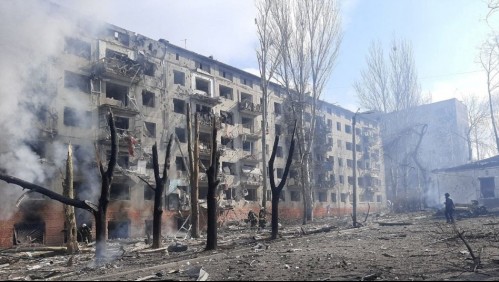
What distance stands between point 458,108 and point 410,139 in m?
18.8

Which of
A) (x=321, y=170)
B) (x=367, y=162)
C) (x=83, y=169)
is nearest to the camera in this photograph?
(x=83, y=169)

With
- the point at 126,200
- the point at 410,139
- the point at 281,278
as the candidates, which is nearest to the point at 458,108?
the point at 410,139

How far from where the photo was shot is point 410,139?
5400 centimetres

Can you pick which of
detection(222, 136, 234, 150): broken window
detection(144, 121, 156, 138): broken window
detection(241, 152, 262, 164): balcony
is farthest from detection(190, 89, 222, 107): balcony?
detection(241, 152, 262, 164): balcony

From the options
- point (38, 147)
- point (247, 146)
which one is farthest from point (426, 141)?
point (38, 147)

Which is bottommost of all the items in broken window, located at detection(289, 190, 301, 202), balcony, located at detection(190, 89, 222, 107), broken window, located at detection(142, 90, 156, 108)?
broken window, located at detection(289, 190, 301, 202)

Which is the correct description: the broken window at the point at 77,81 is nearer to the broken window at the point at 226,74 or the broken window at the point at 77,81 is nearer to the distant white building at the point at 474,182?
the broken window at the point at 226,74

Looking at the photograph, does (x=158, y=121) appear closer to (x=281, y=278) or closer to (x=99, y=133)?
(x=99, y=133)

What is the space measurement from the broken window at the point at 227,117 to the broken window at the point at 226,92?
165 centimetres

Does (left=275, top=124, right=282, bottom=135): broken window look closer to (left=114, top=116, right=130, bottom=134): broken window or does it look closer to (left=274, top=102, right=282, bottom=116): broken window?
(left=274, top=102, right=282, bottom=116): broken window

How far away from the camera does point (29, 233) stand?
23.0m

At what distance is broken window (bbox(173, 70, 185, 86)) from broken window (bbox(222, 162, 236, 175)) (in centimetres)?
840

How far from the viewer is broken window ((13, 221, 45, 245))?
2247cm

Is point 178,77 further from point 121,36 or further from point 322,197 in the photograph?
point 322,197
